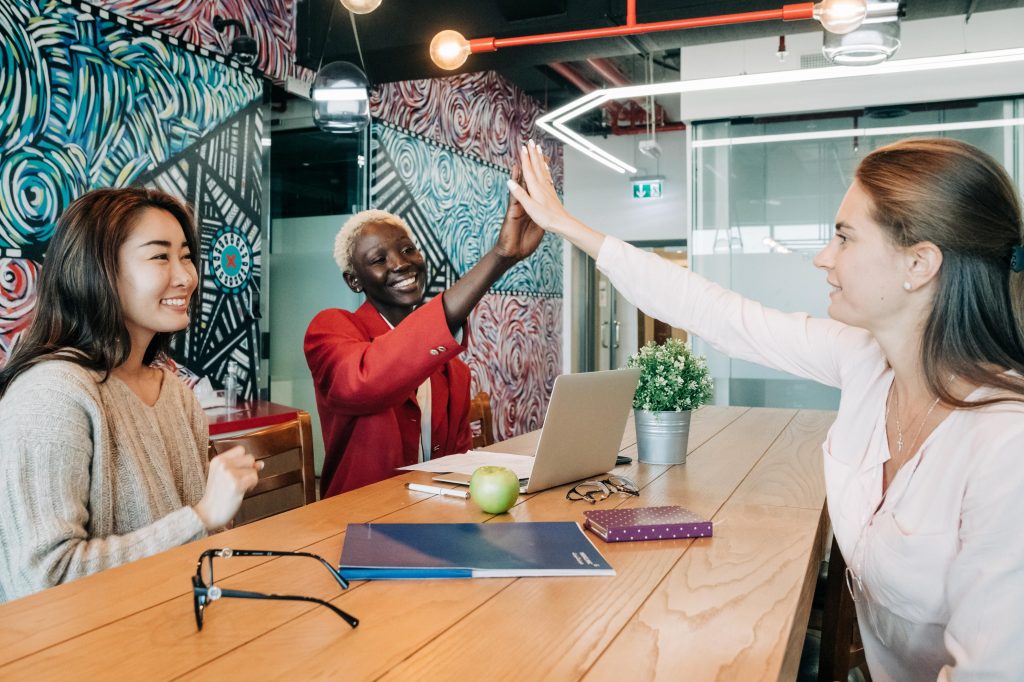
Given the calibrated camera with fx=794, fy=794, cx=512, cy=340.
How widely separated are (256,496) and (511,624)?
115cm

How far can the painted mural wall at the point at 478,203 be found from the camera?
18.9 feet

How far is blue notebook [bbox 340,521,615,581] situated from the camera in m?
1.22

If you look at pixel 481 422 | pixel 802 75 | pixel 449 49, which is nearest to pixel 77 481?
pixel 481 422

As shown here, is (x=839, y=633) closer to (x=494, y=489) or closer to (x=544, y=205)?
(x=494, y=489)

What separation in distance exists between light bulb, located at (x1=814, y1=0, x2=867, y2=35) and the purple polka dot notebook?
174 cm

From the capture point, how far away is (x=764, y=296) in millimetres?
5934

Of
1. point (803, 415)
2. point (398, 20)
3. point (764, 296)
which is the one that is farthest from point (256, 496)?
point (764, 296)

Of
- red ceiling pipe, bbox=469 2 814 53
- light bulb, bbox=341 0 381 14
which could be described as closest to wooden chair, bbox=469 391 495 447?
red ceiling pipe, bbox=469 2 814 53

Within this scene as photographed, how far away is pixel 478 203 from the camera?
6.98 m

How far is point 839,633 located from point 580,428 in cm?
68

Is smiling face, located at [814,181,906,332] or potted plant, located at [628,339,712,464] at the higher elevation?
smiling face, located at [814,181,906,332]

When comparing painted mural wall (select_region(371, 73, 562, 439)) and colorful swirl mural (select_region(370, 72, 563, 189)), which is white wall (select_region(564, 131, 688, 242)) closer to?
painted mural wall (select_region(371, 73, 562, 439))

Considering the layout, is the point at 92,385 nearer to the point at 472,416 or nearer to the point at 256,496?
the point at 256,496

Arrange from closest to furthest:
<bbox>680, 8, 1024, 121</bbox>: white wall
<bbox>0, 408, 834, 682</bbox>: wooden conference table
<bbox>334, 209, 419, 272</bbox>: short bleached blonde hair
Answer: <bbox>0, 408, 834, 682</bbox>: wooden conference table
<bbox>334, 209, 419, 272</bbox>: short bleached blonde hair
<bbox>680, 8, 1024, 121</bbox>: white wall
